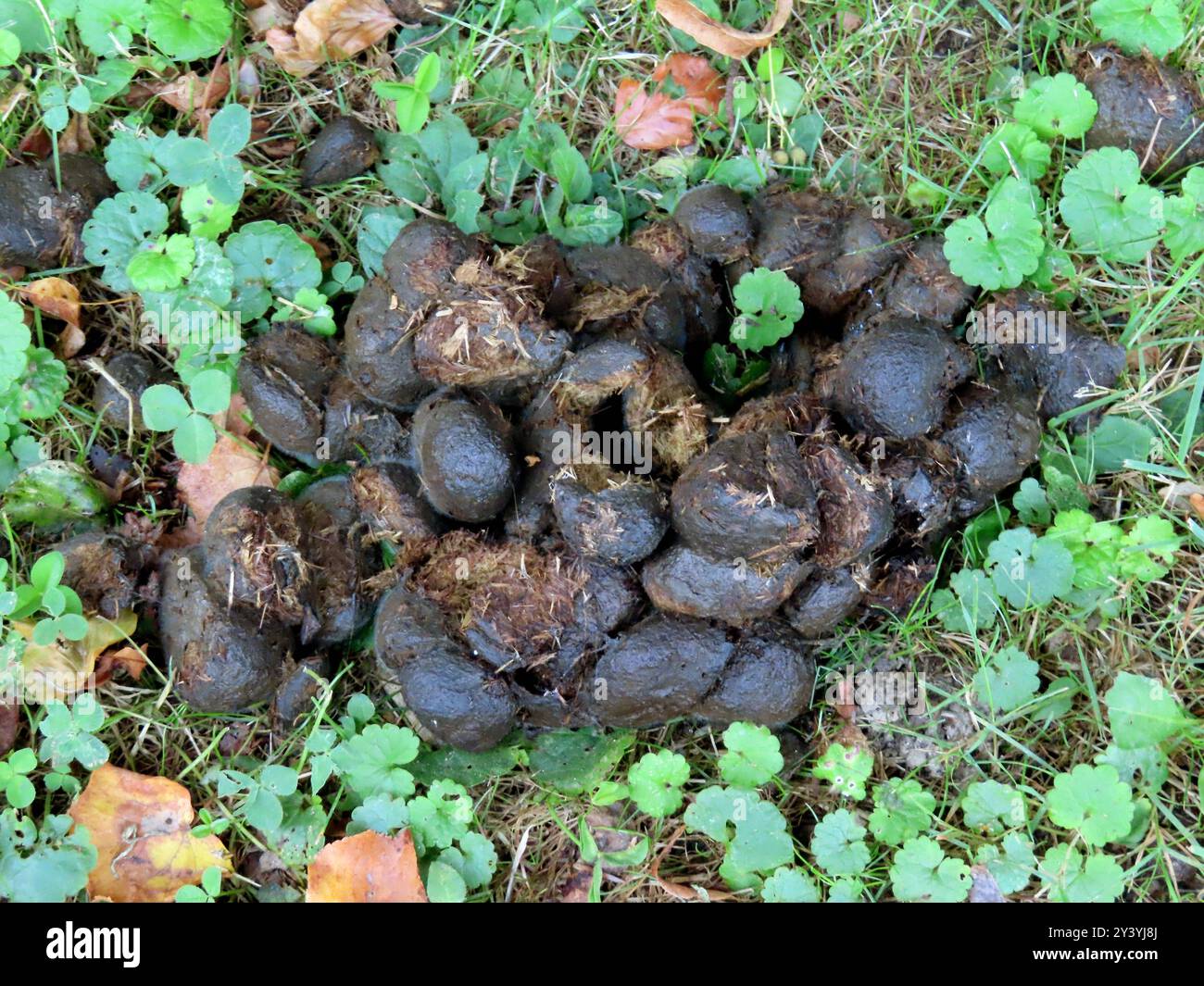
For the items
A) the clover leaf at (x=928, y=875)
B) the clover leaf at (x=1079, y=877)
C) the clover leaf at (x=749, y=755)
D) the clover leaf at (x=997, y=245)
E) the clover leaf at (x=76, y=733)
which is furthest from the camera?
the clover leaf at (x=76, y=733)

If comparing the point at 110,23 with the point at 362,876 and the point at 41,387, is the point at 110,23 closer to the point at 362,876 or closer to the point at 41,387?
the point at 41,387

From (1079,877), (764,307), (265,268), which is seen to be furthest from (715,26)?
(1079,877)

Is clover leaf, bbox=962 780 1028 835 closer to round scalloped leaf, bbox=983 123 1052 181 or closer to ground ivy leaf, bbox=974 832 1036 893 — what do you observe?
ground ivy leaf, bbox=974 832 1036 893

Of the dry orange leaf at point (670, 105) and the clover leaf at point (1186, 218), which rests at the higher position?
the dry orange leaf at point (670, 105)

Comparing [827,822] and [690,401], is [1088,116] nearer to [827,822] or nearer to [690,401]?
[690,401]

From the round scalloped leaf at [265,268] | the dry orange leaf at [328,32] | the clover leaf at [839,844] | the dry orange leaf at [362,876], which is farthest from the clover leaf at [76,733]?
the dry orange leaf at [328,32]

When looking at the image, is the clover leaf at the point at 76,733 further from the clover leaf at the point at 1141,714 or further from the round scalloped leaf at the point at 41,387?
the clover leaf at the point at 1141,714

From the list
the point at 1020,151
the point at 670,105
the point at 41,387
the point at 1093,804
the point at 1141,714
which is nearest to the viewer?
the point at 1093,804
